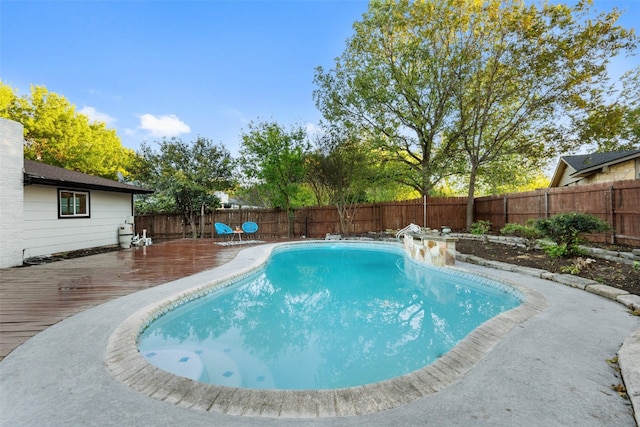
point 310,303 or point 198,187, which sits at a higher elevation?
point 198,187

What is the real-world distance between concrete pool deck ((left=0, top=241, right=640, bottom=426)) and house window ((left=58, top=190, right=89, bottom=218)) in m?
7.25

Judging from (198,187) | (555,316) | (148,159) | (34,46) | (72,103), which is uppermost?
(72,103)

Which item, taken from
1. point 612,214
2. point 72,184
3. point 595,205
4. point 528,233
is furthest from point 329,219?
point 612,214

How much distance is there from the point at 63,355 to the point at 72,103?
21.7 metres

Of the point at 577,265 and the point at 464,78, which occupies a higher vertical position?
the point at 464,78

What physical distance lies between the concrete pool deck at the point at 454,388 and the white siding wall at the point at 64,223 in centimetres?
637

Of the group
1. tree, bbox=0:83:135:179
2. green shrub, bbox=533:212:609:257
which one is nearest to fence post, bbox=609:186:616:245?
green shrub, bbox=533:212:609:257

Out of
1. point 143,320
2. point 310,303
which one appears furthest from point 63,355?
point 310,303

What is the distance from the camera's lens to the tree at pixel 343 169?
13445 mm

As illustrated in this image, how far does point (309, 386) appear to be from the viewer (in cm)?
264

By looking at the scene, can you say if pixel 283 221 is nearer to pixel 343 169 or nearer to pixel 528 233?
pixel 343 169

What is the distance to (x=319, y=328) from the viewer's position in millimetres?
4117

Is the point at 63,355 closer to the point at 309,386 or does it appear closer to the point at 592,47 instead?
the point at 309,386

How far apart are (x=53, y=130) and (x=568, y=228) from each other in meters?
22.6
